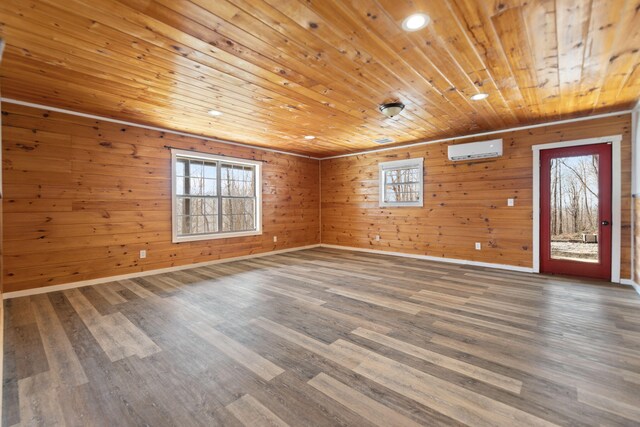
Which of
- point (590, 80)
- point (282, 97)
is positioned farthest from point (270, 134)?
point (590, 80)

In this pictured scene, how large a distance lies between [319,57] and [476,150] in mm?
3695

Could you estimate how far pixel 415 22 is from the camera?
1940 mm

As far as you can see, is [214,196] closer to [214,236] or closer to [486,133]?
[214,236]

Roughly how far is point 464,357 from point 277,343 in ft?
4.63

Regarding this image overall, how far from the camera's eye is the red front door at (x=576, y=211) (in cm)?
404

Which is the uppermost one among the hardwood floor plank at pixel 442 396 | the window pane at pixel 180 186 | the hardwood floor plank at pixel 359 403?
the window pane at pixel 180 186

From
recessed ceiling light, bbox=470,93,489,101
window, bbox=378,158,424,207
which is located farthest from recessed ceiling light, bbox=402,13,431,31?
window, bbox=378,158,424,207

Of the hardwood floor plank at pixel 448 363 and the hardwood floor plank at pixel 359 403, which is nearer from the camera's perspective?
the hardwood floor plank at pixel 359 403

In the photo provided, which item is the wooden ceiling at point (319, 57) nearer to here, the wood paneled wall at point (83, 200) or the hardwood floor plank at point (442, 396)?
the wood paneled wall at point (83, 200)

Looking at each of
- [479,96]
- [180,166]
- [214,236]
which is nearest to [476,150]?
[479,96]

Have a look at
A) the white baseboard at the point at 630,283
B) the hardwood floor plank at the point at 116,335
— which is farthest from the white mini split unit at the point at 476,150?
the hardwood floor plank at the point at 116,335

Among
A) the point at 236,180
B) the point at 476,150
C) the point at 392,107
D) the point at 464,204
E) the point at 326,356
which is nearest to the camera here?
the point at 326,356

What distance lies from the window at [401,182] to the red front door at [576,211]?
200 centimetres

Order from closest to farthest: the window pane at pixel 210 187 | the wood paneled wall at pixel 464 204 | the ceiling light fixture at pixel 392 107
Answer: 1. the ceiling light fixture at pixel 392 107
2. the wood paneled wall at pixel 464 204
3. the window pane at pixel 210 187
